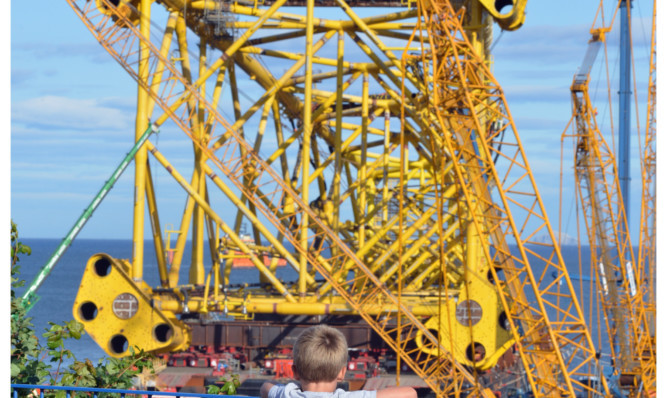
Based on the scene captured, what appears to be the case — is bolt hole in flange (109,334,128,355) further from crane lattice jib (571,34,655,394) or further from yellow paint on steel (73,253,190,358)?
crane lattice jib (571,34,655,394)

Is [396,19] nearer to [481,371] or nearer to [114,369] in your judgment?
[481,371]

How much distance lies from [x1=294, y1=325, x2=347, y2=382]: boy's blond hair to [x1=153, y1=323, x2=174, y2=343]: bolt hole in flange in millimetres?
34761

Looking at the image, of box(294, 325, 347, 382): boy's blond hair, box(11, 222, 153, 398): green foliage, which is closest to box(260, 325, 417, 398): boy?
box(294, 325, 347, 382): boy's blond hair

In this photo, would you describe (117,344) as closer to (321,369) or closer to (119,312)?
(119,312)

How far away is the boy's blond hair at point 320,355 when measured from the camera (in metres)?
6.20

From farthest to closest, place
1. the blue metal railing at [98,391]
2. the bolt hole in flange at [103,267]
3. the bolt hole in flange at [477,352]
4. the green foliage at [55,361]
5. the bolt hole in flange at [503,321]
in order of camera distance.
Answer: the bolt hole in flange at [477,352]
the bolt hole in flange at [503,321]
the bolt hole in flange at [103,267]
the green foliage at [55,361]
the blue metal railing at [98,391]

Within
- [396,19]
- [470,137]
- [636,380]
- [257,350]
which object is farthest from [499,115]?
[636,380]

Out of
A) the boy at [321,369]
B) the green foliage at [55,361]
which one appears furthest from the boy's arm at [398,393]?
the green foliage at [55,361]

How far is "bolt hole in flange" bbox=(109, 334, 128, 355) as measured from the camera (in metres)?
40.4

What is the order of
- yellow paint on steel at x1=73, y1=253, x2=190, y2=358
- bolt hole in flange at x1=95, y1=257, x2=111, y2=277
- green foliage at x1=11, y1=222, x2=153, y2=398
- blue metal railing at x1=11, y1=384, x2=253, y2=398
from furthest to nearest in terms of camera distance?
bolt hole in flange at x1=95, y1=257, x2=111, y2=277, yellow paint on steel at x1=73, y1=253, x2=190, y2=358, green foliage at x1=11, y1=222, x2=153, y2=398, blue metal railing at x1=11, y1=384, x2=253, y2=398

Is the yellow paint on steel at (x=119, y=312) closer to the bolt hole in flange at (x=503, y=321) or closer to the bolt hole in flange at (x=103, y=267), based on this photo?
the bolt hole in flange at (x=103, y=267)

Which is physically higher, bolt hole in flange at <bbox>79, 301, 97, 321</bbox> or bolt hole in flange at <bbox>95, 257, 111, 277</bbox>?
bolt hole in flange at <bbox>95, 257, 111, 277</bbox>

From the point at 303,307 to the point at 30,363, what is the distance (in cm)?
2996

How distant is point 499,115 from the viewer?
35.2 meters
